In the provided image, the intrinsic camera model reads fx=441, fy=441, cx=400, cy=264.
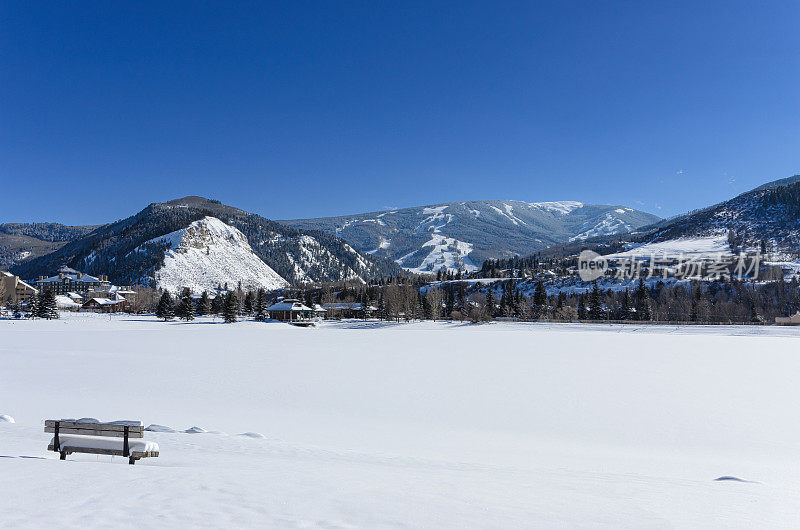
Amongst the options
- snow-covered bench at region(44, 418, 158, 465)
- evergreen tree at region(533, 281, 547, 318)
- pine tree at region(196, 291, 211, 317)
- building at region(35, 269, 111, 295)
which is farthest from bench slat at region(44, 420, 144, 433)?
building at region(35, 269, 111, 295)

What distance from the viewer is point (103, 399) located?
16.2 meters

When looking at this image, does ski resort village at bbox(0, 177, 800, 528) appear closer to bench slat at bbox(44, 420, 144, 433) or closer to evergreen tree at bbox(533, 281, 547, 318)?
bench slat at bbox(44, 420, 144, 433)

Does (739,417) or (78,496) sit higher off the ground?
(78,496)

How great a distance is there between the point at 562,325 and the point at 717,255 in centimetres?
14002

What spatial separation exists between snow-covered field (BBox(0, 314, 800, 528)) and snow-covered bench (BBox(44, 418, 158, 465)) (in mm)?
292

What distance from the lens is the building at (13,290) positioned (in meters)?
108

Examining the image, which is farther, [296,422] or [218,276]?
[218,276]

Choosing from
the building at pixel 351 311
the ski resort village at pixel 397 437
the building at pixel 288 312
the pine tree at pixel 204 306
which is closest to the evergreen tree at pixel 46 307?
the pine tree at pixel 204 306

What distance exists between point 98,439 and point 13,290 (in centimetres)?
14307

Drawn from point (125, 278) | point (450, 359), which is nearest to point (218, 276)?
point (125, 278)

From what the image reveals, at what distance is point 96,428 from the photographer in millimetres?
9109

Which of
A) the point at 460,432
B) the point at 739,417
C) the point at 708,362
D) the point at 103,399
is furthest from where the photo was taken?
the point at 708,362

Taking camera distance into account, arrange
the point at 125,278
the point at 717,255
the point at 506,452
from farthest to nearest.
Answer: the point at 125,278
the point at 717,255
the point at 506,452

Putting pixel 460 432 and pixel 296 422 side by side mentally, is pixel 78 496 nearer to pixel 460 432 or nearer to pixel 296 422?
pixel 296 422
